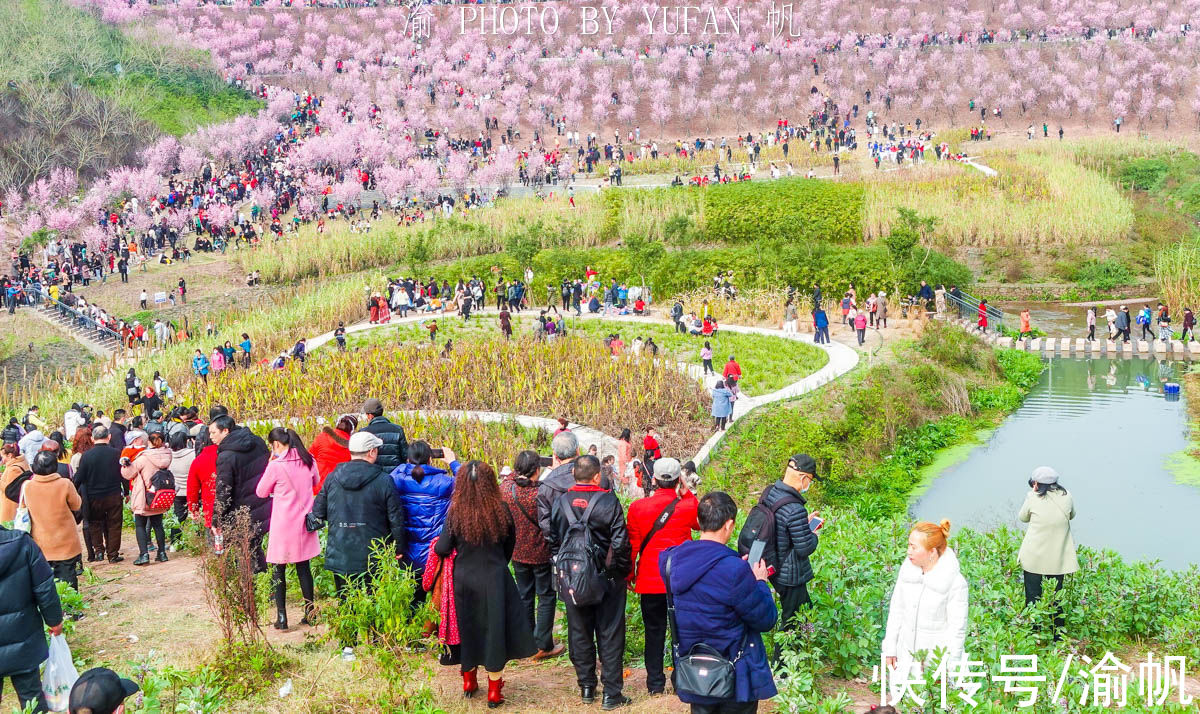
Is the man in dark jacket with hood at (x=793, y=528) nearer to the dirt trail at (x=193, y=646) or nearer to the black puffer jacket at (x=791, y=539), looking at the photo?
the black puffer jacket at (x=791, y=539)

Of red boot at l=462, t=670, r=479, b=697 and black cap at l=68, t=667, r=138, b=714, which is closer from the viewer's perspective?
black cap at l=68, t=667, r=138, b=714

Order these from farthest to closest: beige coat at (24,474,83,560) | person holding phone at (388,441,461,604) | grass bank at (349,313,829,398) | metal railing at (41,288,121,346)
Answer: metal railing at (41,288,121,346) < grass bank at (349,313,829,398) < beige coat at (24,474,83,560) < person holding phone at (388,441,461,604)

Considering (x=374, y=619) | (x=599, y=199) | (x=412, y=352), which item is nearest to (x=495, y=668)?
(x=374, y=619)

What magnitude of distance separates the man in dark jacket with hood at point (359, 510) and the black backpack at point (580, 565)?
4.34 ft

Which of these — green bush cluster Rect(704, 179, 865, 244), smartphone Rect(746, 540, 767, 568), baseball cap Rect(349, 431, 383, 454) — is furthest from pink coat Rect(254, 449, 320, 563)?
green bush cluster Rect(704, 179, 865, 244)

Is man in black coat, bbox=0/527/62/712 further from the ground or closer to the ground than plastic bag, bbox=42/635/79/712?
further from the ground

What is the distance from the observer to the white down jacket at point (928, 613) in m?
5.56

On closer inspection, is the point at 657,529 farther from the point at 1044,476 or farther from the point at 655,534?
the point at 1044,476

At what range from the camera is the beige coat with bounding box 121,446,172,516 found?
31.8 feet

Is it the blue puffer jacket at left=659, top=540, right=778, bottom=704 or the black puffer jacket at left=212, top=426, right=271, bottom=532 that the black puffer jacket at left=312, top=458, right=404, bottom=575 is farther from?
the blue puffer jacket at left=659, top=540, right=778, bottom=704

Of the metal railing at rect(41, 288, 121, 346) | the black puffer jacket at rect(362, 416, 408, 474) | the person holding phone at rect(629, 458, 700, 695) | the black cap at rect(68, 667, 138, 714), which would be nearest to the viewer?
the black cap at rect(68, 667, 138, 714)

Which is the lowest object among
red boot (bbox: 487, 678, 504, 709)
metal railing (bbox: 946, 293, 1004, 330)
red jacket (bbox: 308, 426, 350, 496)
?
metal railing (bbox: 946, 293, 1004, 330)

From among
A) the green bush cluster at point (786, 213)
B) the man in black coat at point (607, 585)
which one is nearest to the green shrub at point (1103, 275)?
the green bush cluster at point (786, 213)

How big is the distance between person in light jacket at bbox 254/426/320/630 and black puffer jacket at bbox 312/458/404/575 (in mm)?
459
